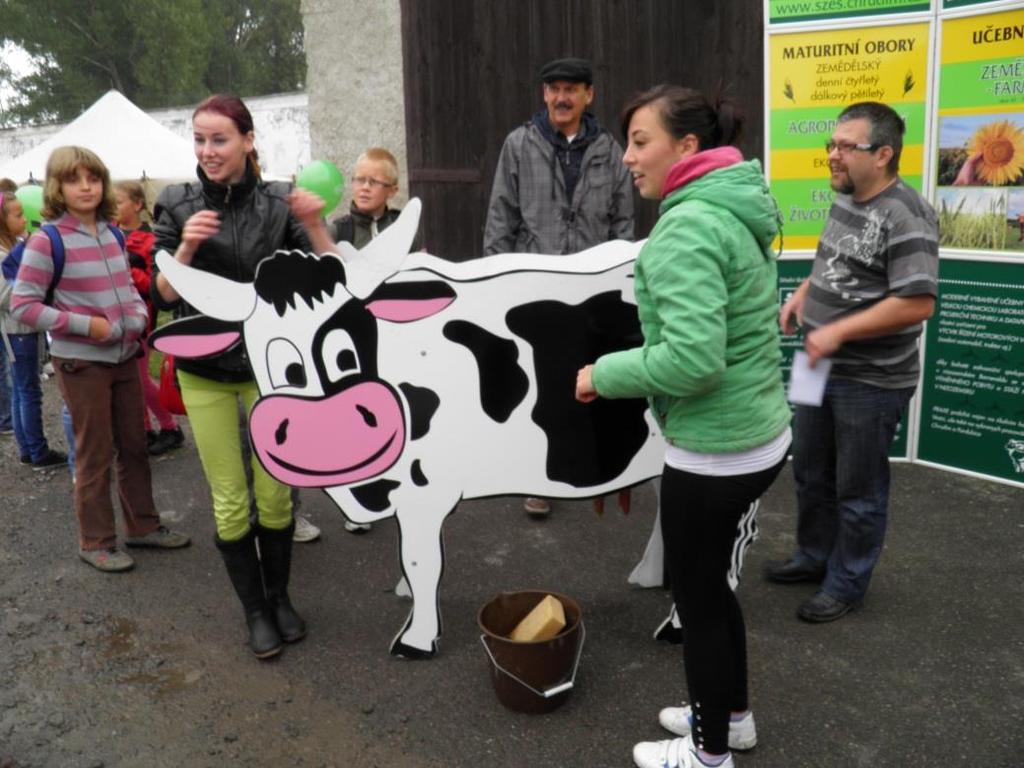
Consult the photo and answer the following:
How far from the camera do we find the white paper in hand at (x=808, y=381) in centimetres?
244

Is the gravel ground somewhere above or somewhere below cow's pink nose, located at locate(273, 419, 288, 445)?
below

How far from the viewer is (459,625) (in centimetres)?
334

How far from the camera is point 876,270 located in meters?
3.03

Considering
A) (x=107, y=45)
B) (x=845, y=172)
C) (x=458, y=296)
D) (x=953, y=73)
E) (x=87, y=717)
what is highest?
(x=107, y=45)

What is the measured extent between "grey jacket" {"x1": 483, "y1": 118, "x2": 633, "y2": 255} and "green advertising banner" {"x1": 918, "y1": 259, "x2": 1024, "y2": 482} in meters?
1.87

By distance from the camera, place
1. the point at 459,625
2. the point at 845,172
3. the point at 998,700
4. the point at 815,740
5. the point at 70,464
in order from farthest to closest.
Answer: the point at 70,464 < the point at 459,625 < the point at 845,172 < the point at 998,700 < the point at 815,740

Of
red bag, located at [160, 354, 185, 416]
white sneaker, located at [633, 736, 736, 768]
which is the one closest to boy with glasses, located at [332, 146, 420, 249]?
red bag, located at [160, 354, 185, 416]

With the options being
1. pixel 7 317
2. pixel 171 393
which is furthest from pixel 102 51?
pixel 171 393

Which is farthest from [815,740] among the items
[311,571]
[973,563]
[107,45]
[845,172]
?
[107,45]

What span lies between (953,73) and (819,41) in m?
0.68

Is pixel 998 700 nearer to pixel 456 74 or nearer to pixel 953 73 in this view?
pixel 953 73

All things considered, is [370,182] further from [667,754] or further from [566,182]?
[667,754]

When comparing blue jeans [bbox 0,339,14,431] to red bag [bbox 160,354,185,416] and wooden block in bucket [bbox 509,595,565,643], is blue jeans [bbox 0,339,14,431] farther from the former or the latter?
wooden block in bucket [bbox 509,595,565,643]

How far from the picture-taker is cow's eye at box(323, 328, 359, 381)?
9.33 ft
